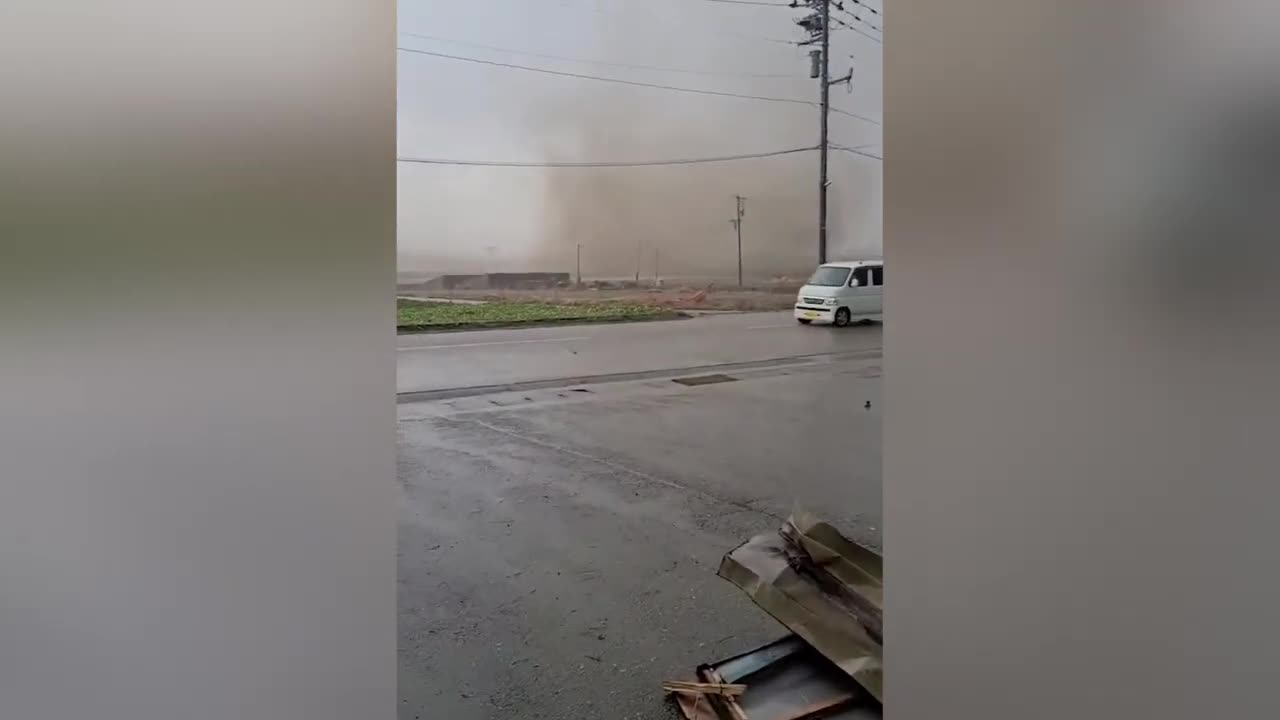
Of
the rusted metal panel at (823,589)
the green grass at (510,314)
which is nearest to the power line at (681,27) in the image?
the green grass at (510,314)

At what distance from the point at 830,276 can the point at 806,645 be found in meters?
1.60

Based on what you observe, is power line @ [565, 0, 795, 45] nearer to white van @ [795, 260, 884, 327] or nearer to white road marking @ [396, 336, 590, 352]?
white van @ [795, 260, 884, 327]

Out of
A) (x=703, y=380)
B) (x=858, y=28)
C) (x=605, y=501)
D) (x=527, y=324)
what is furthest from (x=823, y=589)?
(x=858, y=28)

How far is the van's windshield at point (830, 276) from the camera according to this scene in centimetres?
270

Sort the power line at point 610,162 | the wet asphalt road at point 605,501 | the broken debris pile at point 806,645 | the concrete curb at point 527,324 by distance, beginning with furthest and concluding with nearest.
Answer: the concrete curb at point 527,324, the power line at point 610,162, the wet asphalt road at point 605,501, the broken debris pile at point 806,645

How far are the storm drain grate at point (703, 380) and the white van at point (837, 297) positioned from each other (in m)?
0.36

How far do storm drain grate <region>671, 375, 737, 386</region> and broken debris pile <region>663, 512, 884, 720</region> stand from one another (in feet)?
3.98

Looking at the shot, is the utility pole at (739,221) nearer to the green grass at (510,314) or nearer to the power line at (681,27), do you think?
the green grass at (510,314)
